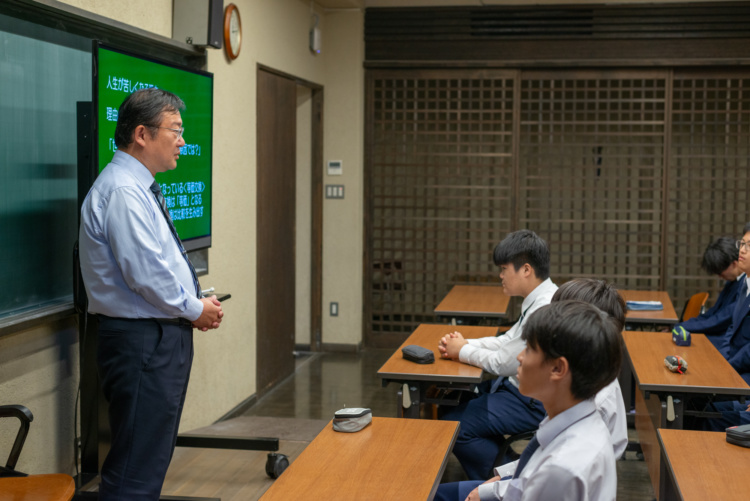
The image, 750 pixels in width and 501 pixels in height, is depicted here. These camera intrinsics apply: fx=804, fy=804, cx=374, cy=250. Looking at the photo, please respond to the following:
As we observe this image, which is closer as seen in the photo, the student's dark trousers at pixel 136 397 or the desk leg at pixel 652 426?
the student's dark trousers at pixel 136 397

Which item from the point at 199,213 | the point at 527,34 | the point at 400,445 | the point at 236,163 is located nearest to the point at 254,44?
the point at 236,163

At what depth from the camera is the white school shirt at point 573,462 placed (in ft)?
5.25

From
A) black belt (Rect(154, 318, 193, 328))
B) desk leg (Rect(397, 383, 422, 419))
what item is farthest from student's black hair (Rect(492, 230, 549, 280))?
black belt (Rect(154, 318, 193, 328))

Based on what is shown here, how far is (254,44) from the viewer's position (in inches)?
200

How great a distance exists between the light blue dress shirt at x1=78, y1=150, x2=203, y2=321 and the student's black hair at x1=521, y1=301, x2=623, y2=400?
134cm

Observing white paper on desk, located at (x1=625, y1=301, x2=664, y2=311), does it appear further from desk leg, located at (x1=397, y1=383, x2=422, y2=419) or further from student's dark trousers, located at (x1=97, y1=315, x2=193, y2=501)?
student's dark trousers, located at (x1=97, y1=315, x2=193, y2=501)

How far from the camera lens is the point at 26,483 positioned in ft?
7.68

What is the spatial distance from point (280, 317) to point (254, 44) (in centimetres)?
192

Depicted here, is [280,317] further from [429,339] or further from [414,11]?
[414,11]

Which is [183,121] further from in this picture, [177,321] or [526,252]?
[526,252]

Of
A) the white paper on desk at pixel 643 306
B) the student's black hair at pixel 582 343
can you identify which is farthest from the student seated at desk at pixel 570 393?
the white paper on desk at pixel 643 306

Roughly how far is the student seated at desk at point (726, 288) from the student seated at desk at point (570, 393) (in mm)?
Result: 3374

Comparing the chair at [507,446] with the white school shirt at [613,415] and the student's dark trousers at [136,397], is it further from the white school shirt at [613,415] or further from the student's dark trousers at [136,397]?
the student's dark trousers at [136,397]

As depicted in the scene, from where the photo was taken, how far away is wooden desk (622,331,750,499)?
10.1 feet
